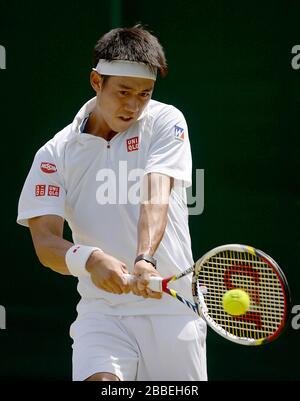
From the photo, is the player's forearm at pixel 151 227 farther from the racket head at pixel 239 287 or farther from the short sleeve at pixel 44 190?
the short sleeve at pixel 44 190

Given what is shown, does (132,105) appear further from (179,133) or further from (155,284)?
(155,284)

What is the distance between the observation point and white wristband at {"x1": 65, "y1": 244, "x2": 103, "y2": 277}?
13.4 feet

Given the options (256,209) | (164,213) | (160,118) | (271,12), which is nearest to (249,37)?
(271,12)

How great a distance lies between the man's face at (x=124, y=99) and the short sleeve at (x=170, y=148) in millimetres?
108

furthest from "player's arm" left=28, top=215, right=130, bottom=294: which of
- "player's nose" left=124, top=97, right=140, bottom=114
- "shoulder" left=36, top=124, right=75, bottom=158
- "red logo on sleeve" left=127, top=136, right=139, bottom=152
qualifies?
"player's nose" left=124, top=97, right=140, bottom=114

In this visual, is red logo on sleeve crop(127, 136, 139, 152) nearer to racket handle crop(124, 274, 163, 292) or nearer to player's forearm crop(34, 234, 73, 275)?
player's forearm crop(34, 234, 73, 275)

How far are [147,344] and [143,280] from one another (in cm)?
40

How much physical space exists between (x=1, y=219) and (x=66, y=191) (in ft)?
5.16

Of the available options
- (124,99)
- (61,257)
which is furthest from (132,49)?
(61,257)

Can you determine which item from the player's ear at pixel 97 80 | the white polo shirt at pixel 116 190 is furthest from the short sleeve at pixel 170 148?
the player's ear at pixel 97 80

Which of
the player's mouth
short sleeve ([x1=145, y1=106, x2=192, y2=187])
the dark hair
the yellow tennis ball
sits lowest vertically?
the yellow tennis ball

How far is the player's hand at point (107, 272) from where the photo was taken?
396cm

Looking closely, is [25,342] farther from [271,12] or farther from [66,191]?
[271,12]

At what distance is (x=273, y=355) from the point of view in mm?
5582
